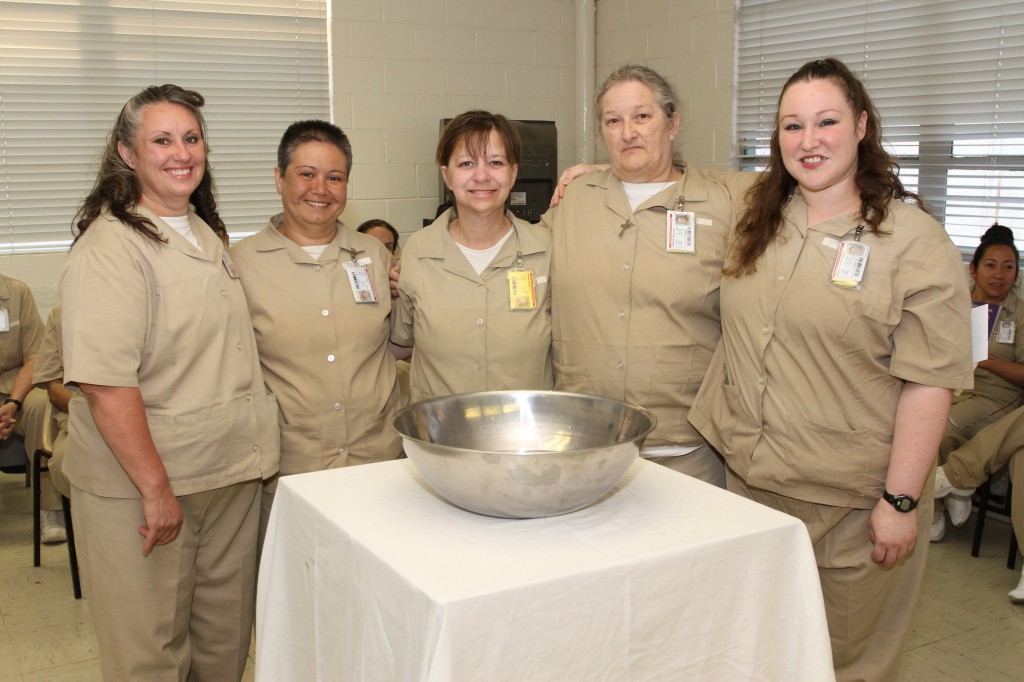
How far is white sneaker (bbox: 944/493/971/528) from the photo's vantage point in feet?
13.1

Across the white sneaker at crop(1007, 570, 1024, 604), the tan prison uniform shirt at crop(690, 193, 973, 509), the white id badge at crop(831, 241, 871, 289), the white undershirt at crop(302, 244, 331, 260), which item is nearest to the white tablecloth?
the tan prison uniform shirt at crop(690, 193, 973, 509)

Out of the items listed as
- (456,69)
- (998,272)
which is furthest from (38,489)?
(998,272)

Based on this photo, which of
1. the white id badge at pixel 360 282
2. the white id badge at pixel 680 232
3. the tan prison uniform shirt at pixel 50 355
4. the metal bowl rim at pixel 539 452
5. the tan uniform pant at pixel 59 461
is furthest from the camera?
the tan uniform pant at pixel 59 461

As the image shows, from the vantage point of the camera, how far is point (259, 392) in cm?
219

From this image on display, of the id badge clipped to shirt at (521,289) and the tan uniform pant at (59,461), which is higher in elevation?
the id badge clipped to shirt at (521,289)

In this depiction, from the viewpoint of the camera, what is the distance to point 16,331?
4090 mm

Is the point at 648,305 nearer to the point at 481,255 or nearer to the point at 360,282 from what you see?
the point at 481,255

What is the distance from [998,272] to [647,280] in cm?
257

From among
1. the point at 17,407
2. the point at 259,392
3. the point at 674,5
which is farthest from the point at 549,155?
the point at 259,392

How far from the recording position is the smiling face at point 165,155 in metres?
2.04

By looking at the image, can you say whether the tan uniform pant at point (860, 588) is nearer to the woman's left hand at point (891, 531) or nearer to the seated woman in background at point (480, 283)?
the woman's left hand at point (891, 531)

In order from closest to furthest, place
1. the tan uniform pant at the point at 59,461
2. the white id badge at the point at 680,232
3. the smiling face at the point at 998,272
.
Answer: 1. the white id badge at the point at 680,232
2. the tan uniform pant at the point at 59,461
3. the smiling face at the point at 998,272

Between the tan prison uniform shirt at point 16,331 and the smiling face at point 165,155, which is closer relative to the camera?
the smiling face at point 165,155

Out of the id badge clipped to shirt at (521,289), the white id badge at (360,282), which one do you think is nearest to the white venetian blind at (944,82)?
the id badge clipped to shirt at (521,289)
